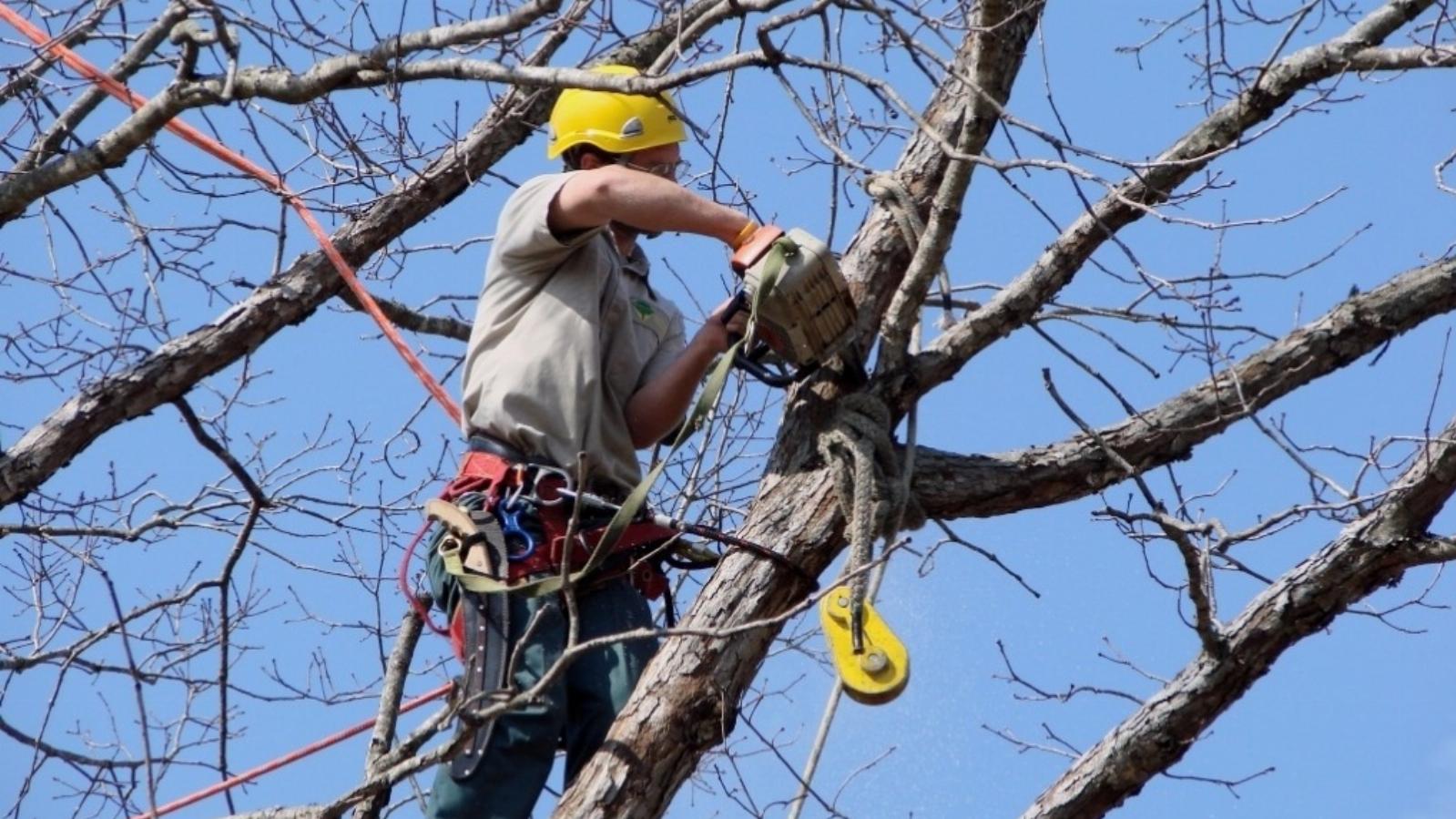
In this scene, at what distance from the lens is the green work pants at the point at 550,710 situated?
3.93 meters

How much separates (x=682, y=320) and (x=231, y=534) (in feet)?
5.48

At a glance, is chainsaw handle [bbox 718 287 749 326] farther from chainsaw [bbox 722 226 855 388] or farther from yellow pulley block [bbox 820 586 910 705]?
yellow pulley block [bbox 820 586 910 705]

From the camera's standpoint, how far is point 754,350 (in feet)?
14.3

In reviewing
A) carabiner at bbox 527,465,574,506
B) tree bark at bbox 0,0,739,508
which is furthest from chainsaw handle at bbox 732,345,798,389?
tree bark at bbox 0,0,739,508

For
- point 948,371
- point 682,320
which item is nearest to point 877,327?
point 948,371

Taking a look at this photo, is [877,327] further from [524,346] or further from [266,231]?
[266,231]

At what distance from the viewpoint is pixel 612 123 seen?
447cm

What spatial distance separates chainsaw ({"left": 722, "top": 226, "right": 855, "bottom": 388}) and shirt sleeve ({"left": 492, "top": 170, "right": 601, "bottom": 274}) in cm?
34

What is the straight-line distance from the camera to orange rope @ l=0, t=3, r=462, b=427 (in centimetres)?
472

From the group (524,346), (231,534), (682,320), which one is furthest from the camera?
(231,534)

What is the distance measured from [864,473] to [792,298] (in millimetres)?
383

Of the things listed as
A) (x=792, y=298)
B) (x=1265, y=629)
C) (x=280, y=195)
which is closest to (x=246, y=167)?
(x=280, y=195)

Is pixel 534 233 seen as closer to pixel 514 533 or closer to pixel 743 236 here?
pixel 743 236

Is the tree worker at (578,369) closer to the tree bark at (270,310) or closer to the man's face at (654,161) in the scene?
the man's face at (654,161)
